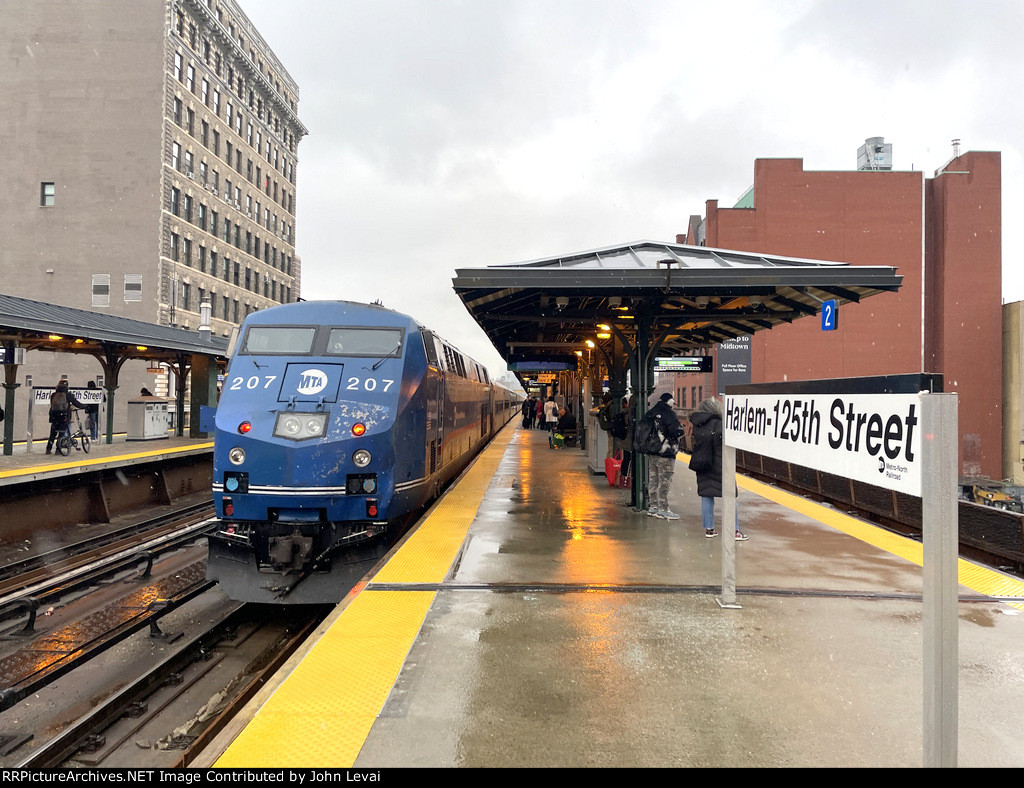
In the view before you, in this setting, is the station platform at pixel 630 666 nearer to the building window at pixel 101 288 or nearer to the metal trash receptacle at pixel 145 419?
the metal trash receptacle at pixel 145 419

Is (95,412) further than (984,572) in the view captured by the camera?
Yes

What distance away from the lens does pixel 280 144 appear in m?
56.4

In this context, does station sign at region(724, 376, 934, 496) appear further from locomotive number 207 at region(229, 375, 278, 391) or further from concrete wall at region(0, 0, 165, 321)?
concrete wall at region(0, 0, 165, 321)

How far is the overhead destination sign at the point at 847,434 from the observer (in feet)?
8.82

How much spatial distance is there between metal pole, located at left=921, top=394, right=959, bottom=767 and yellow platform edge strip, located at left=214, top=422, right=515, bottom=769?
2404mm

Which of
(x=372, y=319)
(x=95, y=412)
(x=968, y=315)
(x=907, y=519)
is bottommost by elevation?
(x=907, y=519)

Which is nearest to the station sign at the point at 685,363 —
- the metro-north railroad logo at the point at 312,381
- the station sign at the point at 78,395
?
the metro-north railroad logo at the point at 312,381

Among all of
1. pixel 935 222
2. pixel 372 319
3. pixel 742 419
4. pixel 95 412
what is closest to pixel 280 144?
pixel 95 412

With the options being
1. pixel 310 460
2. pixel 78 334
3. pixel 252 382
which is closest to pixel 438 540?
pixel 310 460

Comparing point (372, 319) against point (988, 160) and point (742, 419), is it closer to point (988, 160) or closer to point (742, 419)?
point (742, 419)

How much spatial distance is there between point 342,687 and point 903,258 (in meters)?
40.2

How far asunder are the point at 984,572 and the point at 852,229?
34406mm

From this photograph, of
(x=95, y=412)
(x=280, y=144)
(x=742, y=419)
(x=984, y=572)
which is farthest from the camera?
(x=280, y=144)

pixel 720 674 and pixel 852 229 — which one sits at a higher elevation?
pixel 852 229
